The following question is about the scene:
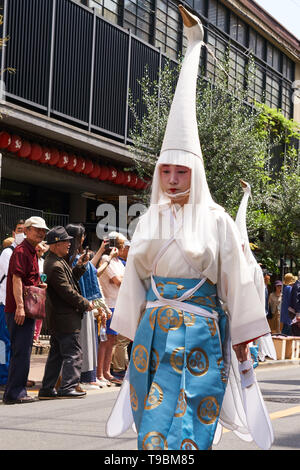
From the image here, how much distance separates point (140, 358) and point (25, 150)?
38.8 ft

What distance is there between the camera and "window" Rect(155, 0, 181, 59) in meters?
20.9

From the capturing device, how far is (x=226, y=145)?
16.2 m

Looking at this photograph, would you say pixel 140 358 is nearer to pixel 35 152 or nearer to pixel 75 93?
pixel 35 152

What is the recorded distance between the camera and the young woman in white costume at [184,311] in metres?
3.95

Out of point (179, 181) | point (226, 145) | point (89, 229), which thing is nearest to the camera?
point (179, 181)

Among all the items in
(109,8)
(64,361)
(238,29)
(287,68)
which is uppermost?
(238,29)

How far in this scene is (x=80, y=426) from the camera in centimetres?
693

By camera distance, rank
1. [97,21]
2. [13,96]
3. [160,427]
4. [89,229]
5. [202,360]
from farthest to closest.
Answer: [89,229] < [97,21] < [13,96] < [202,360] < [160,427]

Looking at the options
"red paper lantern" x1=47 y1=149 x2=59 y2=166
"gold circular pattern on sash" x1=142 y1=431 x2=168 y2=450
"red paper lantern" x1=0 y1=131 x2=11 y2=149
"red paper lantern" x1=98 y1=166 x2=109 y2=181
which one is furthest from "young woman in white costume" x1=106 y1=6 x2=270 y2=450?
"red paper lantern" x1=98 y1=166 x2=109 y2=181

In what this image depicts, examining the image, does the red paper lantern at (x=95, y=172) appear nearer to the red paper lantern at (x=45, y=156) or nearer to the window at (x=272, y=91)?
the red paper lantern at (x=45, y=156)

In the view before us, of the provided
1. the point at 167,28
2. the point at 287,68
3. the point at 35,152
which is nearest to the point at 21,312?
the point at 35,152
